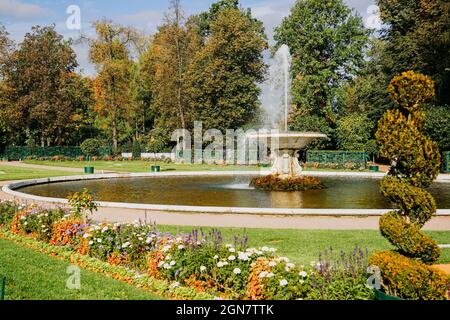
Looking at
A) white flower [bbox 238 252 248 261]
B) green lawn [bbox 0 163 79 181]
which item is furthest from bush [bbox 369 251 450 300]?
green lawn [bbox 0 163 79 181]

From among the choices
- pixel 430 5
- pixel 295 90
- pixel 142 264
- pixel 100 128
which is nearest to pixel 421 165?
pixel 142 264

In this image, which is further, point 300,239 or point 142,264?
point 300,239

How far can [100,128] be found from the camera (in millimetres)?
69688

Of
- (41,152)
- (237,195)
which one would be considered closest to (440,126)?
(237,195)

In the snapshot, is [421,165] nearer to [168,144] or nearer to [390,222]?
[390,222]

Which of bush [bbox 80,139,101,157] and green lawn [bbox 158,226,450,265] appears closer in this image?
green lawn [bbox 158,226,450,265]

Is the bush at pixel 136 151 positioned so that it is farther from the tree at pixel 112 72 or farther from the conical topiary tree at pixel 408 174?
the conical topiary tree at pixel 408 174

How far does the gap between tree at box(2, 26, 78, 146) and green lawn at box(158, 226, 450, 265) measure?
51079mm

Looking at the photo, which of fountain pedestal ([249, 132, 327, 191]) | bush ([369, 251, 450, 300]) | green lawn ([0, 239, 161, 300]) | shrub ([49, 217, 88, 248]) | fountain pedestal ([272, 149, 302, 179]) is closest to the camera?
bush ([369, 251, 450, 300])

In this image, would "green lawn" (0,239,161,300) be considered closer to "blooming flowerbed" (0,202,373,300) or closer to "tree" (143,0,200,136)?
"blooming flowerbed" (0,202,373,300)

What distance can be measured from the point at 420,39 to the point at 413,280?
1381 inches

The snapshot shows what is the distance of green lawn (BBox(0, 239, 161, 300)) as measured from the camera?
21.8ft
